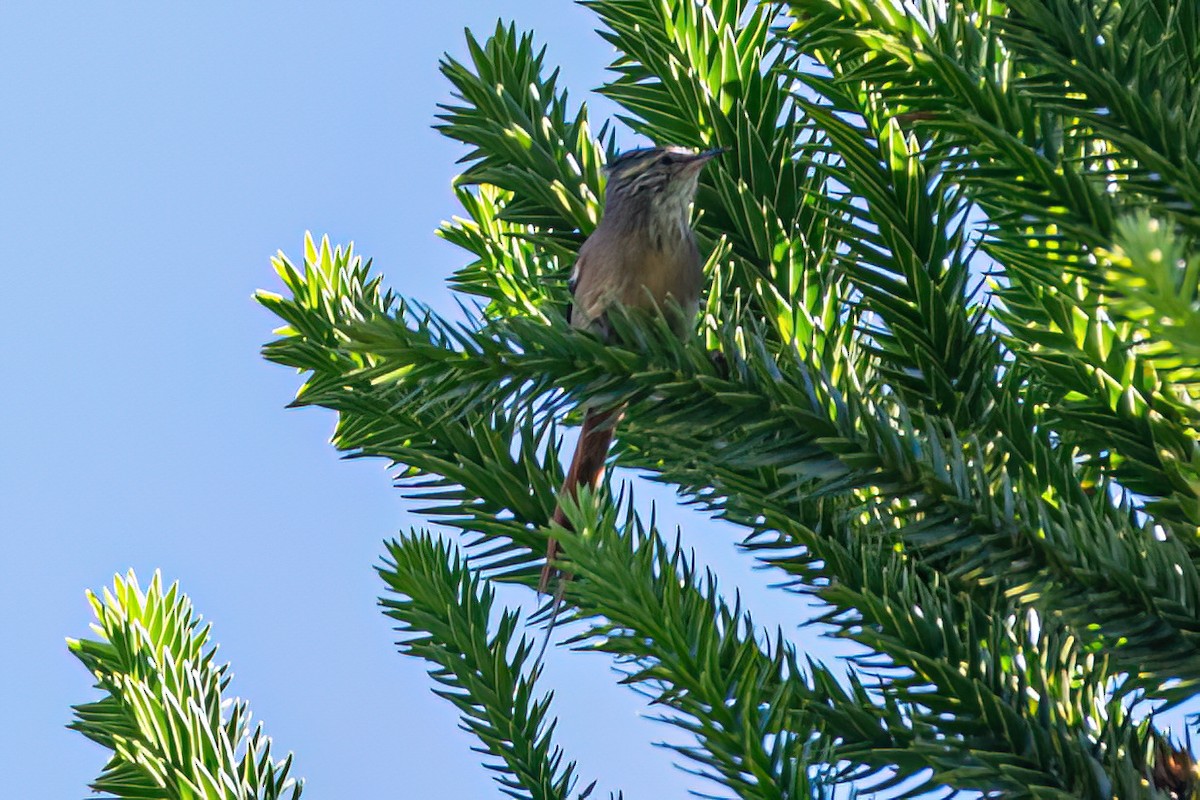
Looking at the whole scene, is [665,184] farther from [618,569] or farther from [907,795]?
[907,795]

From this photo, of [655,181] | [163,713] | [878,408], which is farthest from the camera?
[655,181]

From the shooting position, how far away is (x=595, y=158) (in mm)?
2613

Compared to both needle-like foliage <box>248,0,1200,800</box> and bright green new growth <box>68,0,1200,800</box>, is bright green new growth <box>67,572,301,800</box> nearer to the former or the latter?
bright green new growth <box>68,0,1200,800</box>

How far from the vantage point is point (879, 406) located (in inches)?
67.7

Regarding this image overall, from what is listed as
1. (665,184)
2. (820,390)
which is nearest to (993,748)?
(820,390)

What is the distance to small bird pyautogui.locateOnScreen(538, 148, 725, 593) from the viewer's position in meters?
2.67

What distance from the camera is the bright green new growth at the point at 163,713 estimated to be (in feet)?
6.27

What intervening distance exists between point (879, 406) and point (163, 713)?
1.26 m

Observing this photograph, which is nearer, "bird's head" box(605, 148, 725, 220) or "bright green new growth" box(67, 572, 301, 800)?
"bright green new growth" box(67, 572, 301, 800)

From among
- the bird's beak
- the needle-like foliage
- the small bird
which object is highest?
the small bird

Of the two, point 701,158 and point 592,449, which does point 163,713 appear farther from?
point 701,158

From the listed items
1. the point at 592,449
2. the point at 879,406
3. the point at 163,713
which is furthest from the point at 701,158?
the point at 163,713

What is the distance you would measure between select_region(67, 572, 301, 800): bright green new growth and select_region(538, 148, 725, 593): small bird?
0.86m

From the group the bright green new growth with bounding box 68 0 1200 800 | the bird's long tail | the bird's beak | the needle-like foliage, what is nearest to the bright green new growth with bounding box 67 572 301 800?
the bright green new growth with bounding box 68 0 1200 800
